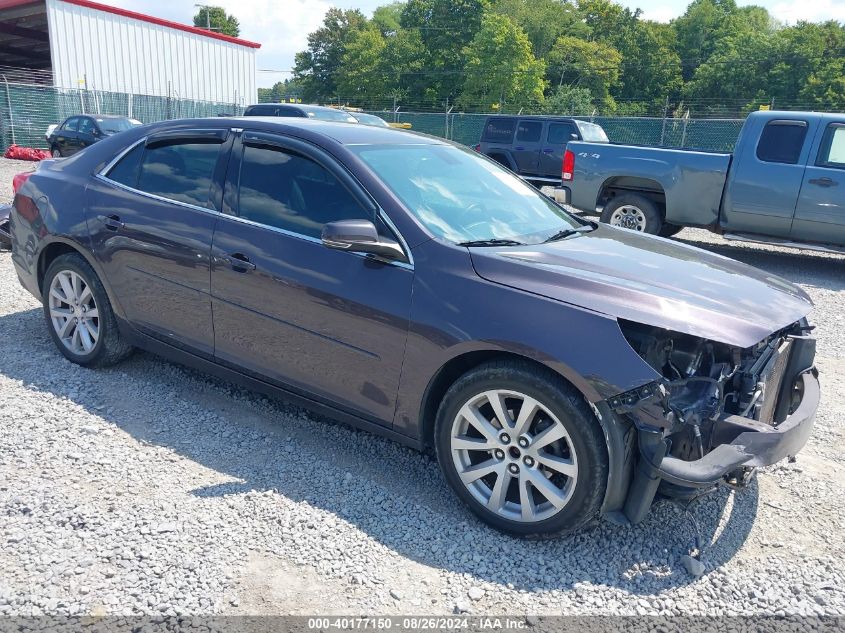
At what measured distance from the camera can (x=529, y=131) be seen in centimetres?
1691

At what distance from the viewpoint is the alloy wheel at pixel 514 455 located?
9.43ft

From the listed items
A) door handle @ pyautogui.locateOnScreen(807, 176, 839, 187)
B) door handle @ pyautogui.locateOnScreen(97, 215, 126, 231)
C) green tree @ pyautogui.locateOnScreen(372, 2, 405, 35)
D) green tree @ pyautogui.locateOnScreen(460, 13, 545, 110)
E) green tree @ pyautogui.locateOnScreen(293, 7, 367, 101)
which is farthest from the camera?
green tree @ pyautogui.locateOnScreen(372, 2, 405, 35)

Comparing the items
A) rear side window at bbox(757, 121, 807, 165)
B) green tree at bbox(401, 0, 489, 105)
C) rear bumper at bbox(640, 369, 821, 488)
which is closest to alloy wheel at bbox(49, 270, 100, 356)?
rear bumper at bbox(640, 369, 821, 488)

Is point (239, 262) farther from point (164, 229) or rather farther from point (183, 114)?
point (183, 114)

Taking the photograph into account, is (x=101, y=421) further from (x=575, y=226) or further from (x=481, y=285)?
(x=575, y=226)

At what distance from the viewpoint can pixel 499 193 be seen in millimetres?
4012

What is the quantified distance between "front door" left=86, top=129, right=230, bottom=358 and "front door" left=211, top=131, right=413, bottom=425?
0.46ft

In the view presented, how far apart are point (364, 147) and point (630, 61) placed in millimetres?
75847

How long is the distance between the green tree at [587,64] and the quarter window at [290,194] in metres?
65.9

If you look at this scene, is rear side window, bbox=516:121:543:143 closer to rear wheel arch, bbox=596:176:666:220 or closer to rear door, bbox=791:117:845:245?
rear wheel arch, bbox=596:176:666:220

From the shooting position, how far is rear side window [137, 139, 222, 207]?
4.00 metres

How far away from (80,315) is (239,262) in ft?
5.39

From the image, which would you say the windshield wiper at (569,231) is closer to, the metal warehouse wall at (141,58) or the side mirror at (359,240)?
the side mirror at (359,240)

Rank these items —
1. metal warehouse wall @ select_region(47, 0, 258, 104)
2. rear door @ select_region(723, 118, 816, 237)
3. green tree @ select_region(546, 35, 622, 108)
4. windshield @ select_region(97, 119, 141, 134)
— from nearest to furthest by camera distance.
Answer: rear door @ select_region(723, 118, 816, 237) → windshield @ select_region(97, 119, 141, 134) → metal warehouse wall @ select_region(47, 0, 258, 104) → green tree @ select_region(546, 35, 622, 108)
